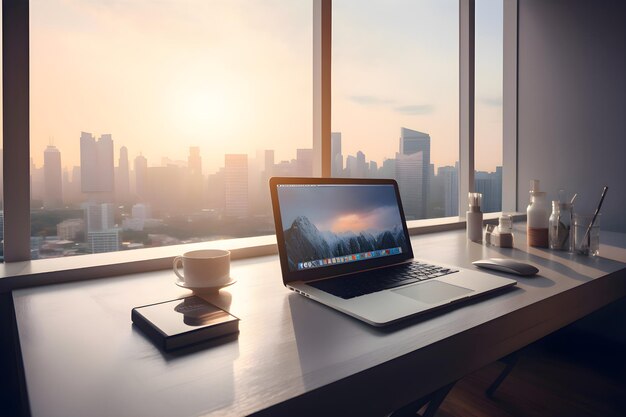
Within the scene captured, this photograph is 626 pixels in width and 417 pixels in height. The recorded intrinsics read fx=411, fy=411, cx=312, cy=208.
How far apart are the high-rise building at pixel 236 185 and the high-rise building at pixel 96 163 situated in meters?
0.39

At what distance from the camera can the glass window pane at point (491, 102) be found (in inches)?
91.4

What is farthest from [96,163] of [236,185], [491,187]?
[491,187]

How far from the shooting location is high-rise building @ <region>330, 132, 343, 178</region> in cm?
161

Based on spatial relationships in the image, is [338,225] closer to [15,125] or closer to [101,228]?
[101,228]

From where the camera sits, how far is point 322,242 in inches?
39.0

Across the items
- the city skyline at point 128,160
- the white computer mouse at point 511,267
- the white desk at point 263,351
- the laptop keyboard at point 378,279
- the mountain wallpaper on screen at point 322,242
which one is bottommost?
the white desk at point 263,351

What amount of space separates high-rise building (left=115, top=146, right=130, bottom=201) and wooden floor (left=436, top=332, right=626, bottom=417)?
1.29 metres

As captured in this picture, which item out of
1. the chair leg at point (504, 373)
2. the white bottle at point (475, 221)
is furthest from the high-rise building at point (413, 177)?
the chair leg at point (504, 373)

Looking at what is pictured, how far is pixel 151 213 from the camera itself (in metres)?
1.34

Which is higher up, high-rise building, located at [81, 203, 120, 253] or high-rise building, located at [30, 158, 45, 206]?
high-rise building, located at [30, 158, 45, 206]

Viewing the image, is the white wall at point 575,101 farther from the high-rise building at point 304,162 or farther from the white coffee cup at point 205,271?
the white coffee cup at point 205,271

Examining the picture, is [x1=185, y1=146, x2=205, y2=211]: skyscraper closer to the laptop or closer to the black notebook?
the laptop

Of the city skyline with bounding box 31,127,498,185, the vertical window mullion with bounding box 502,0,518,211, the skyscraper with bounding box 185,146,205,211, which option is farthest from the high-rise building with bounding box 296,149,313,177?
the vertical window mullion with bounding box 502,0,518,211

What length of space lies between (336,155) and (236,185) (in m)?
0.42
